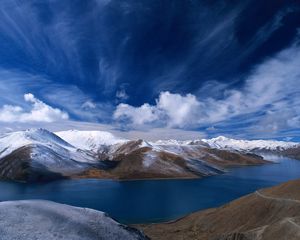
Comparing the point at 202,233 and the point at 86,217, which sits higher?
the point at 86,217

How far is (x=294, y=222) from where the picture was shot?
152 feet

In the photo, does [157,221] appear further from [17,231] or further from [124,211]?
[17,231]

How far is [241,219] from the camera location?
65.9 meters

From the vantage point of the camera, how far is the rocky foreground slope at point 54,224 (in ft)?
103

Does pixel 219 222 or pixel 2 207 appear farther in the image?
pixel 219 222

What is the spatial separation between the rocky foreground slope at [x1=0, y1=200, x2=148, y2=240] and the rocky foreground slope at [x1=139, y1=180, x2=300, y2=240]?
20751mm

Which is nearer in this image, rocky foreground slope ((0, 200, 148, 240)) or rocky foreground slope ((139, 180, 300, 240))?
rocky foreground slope ((0, 200, 148, 240))

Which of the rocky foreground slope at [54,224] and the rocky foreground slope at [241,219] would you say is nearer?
the rocky foreground slope at [54,224]

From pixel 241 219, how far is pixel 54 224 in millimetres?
43183

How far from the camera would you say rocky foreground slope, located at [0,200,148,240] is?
31.3 metres

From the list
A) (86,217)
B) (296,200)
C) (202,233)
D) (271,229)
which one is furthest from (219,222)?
(86,217)

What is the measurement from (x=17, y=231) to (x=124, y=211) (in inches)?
3039

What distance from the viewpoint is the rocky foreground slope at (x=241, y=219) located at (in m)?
57.6

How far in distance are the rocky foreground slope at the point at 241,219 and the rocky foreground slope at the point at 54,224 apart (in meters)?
20.8
